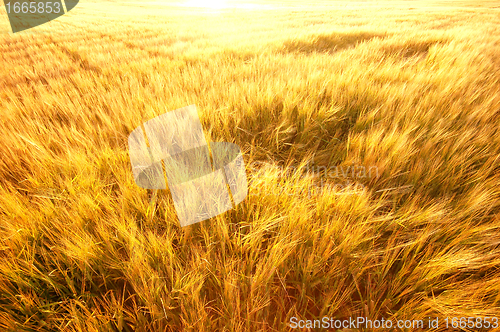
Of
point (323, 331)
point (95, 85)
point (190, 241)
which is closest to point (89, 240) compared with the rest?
point (190, 241)

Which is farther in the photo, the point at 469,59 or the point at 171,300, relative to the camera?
the point at 469,59

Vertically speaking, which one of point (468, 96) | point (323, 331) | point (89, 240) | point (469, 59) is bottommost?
point (323, 331)

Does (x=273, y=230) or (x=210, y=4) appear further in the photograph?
(x=210, y=4)

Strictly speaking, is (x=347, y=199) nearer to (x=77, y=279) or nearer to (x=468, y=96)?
(x=77, y=279)

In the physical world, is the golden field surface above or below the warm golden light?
below

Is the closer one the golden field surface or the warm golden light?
the golden field surface

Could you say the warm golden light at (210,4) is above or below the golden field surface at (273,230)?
above

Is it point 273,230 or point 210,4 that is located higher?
point 210,4

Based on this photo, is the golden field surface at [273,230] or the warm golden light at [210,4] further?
the warm golden light at [210,4]

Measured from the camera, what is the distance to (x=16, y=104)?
148 cm

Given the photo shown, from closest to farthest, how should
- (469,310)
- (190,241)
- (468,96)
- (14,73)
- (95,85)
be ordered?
(469,310) → (190,241) → (468,96) → (95,85) → (14,73)

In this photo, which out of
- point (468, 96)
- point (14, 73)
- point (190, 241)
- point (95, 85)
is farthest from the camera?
point (14, 73)

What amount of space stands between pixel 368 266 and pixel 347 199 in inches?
9.2

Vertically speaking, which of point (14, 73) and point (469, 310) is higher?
point (14, 73)
